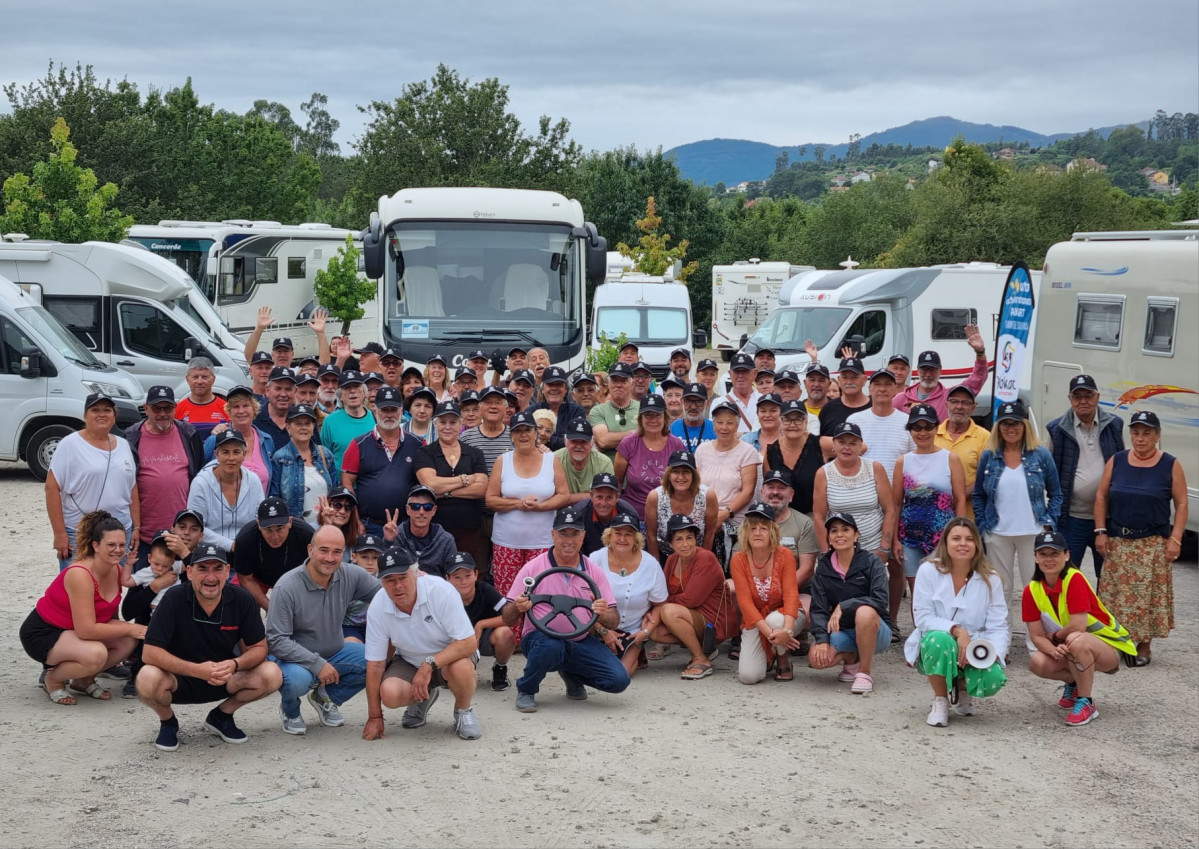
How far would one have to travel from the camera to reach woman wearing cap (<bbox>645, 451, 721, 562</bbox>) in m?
8.86

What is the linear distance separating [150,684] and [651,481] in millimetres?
3847

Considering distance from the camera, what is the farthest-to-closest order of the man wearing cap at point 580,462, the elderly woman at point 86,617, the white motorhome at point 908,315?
the white motorhome at point 908,315 → the man wearing cap at point 580,462 → the elderly woman at point 86,617

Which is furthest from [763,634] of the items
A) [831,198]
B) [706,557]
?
[831,198]

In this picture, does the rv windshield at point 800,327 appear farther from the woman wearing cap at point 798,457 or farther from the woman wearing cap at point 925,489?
the woman wearing cap at point 925,489

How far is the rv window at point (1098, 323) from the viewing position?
1271 centimetres

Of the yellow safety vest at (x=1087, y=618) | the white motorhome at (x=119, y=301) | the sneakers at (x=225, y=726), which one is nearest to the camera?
the sneakers at (x=225, y=726)

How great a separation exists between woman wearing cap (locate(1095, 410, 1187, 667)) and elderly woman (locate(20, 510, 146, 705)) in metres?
6.60

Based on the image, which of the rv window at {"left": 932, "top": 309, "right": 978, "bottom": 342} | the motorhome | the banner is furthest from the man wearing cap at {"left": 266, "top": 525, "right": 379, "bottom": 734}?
the rv window at {"left": 932, "top": 309, "right": 978, "bottom": 342}

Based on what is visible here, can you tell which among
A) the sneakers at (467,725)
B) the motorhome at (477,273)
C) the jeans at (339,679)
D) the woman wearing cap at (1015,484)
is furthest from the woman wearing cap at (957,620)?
the motorhome at (477,273)

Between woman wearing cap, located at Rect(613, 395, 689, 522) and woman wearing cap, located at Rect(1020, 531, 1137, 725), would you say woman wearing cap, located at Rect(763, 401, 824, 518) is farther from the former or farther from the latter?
woman wearing cap, located at Rect(1020, 531, 1137, 725)

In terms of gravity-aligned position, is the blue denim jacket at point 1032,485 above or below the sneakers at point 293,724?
above

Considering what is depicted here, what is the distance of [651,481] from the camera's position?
30.9ft

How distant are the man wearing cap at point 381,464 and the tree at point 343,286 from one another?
20.0 meters

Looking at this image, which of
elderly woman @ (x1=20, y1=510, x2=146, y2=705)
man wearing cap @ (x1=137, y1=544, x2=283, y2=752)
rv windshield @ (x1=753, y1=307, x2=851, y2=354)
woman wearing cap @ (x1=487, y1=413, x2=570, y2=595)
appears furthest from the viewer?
rv windshield @ (x1=753, y1=307, x2=851, y2=354)
